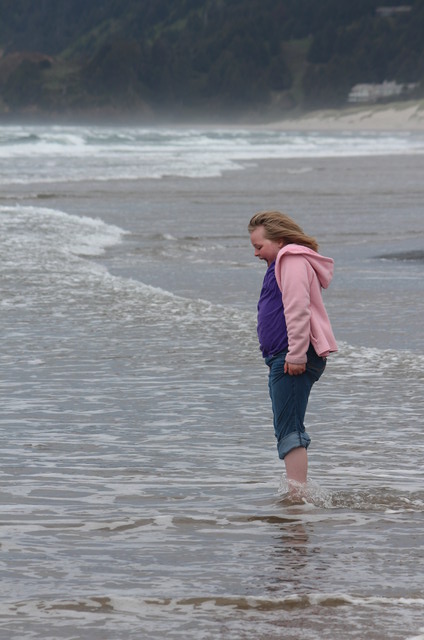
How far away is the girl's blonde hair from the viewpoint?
5.06 metres

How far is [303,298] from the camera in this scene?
4918 millimetres

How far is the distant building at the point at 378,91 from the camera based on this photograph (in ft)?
579

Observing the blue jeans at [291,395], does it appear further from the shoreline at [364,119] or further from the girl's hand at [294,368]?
the shoreline at [364,119]

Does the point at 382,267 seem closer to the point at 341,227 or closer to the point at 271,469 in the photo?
the point at 341,227

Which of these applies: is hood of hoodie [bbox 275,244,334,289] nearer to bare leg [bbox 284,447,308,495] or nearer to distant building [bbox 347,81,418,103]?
bare leg [bbox 284,447,308,495]

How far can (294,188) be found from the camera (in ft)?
89.2

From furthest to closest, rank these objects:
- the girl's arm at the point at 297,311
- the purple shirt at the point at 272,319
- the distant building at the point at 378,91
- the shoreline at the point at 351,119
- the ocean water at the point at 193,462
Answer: the distant building at the point at 378,91, the shoreline at the point at 351,119, the purple shirt at the point at 272,319, the girl's arm at the point at 297,311, the ocean water at the point at 193,462

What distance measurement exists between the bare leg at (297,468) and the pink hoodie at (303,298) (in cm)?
40

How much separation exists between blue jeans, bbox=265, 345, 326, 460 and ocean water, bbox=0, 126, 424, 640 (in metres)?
0.23

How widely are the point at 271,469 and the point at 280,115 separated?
622 feet

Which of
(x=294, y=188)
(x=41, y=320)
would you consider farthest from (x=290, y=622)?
(x=294, y=188)

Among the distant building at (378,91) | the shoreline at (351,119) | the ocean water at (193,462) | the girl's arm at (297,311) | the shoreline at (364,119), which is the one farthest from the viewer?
the distant building at (378,91)

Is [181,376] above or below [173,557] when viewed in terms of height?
above

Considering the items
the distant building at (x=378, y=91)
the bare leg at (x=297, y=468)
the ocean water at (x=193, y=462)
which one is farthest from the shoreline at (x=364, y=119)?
the bare leg at (x=297, y=468)
